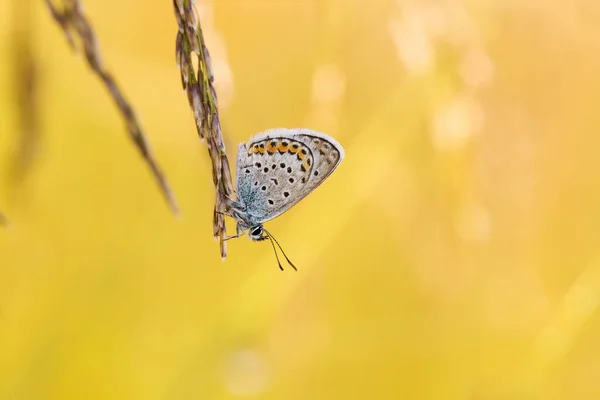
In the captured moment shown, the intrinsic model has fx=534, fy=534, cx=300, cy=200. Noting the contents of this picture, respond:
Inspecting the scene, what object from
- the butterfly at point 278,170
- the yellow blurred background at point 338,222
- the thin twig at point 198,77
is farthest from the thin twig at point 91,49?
the yellow blurred background at point 338,222

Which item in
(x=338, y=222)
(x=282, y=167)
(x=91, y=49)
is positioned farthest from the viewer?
(x=338, y=222)

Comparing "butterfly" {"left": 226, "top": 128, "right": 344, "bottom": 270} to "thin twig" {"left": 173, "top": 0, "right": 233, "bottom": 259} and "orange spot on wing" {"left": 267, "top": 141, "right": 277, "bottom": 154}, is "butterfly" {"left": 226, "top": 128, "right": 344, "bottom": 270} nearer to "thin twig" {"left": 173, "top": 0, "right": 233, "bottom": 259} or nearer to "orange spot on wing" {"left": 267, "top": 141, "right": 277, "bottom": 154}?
"orange spot on wing" {"left": 267, "top": 141, "right": 277, "bottom": 154}

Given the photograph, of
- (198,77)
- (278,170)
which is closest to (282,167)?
(278,170)

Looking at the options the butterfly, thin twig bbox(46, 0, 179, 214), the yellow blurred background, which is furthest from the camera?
the yellow blurred background

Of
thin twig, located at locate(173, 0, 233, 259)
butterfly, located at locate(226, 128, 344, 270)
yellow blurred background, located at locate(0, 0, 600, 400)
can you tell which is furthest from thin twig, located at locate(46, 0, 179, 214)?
yellow blurred background, located at locate(0, 0, 600, 400)

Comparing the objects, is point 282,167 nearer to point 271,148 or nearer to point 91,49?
point 271,148


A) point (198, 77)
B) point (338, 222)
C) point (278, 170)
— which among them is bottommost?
point (338, 222)
